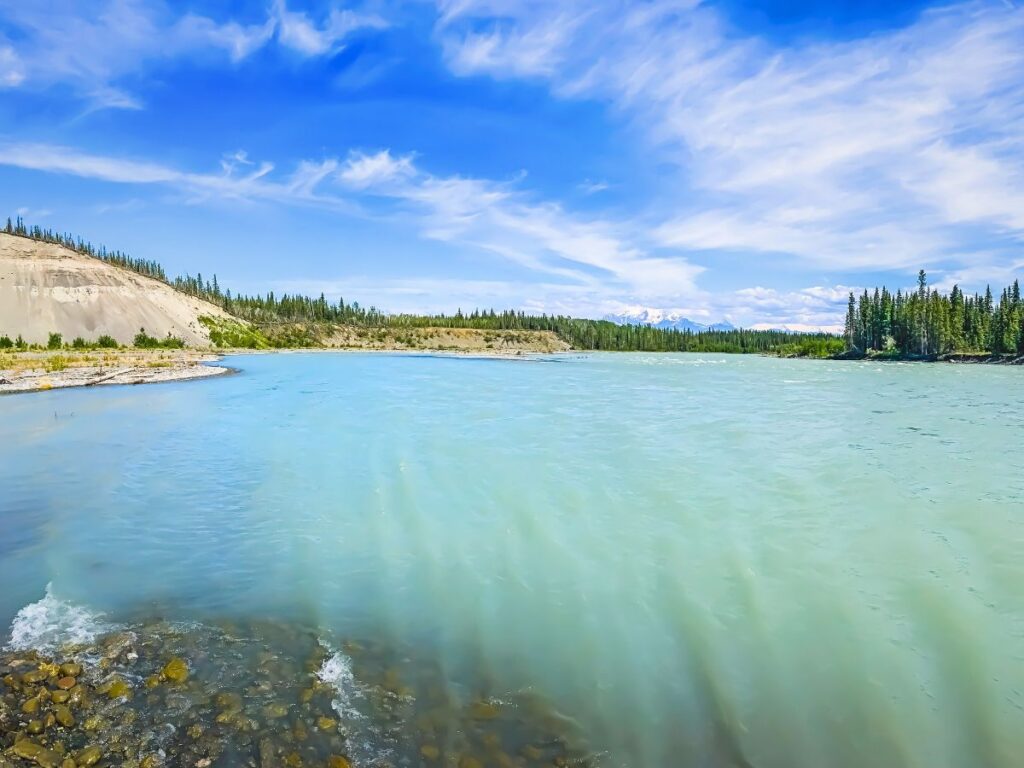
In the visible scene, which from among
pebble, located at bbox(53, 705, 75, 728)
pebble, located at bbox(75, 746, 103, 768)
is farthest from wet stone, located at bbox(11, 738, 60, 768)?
pebble, located at bbox(53, 705, 75, 728)

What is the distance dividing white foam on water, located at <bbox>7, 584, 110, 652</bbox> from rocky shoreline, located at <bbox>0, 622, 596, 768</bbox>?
23 cm

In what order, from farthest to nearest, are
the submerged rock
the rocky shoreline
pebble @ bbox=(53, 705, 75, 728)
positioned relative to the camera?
the submerged rock < pebble @ bbox=(53, 705, 75, 728) < the rocky shoreline

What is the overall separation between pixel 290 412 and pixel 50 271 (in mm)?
130594

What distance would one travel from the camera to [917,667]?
7758mm

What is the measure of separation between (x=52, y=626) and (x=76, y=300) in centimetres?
14201

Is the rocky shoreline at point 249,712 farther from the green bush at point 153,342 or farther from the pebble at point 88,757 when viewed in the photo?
the green bush at point 153,342

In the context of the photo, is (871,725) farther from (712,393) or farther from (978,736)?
(712,393)

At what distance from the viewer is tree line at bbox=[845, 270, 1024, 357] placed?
10593 cm

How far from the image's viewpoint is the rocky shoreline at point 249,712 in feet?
18.7

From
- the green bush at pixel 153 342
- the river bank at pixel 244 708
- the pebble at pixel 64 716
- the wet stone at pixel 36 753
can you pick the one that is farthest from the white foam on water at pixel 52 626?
the green bush at pixel 153 342

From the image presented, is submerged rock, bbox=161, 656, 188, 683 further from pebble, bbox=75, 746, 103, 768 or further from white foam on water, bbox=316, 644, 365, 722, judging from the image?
white foam on water, bbox=316, 644, 365, 722

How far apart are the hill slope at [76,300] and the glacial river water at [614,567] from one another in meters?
113

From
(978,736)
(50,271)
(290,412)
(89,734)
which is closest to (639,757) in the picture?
(978,736)

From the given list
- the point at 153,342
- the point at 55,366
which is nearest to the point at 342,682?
the point at 55,366
